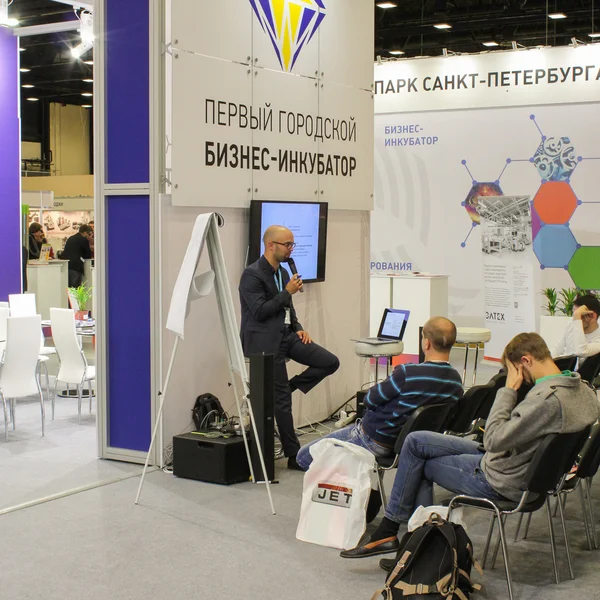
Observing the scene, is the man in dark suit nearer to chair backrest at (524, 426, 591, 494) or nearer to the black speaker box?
the black speaker box

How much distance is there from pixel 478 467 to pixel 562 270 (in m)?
7.29

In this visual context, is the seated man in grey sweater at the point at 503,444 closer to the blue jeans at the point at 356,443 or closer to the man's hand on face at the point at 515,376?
the man's hand on face at the point at 515,376

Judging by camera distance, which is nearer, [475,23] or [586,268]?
[586,268]

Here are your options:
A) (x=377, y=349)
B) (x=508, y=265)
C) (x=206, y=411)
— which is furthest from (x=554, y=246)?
(x=206, y=411)

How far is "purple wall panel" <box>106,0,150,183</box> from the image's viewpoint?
18.1ft

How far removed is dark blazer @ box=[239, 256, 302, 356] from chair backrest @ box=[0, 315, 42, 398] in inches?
69.0

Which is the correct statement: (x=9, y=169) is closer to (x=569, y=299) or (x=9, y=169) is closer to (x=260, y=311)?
(x=260, y=311)

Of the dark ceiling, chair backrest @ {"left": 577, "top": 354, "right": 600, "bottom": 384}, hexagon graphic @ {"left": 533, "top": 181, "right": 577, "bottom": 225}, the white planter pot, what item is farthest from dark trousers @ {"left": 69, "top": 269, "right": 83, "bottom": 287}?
chair backrest @ {"left": 577, "top": 354, "right": 600, "bottom": 384}

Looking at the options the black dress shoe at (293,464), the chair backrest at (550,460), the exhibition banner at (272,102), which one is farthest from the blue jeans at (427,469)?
Result: the exhibition banner at (272,102)

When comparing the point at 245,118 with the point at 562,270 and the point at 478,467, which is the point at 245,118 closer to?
the point at 478,467

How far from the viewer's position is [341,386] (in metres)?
7.30

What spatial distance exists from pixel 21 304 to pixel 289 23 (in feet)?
12.7

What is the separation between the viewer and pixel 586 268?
10492 millimetres

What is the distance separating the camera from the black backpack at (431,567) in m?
3.25
